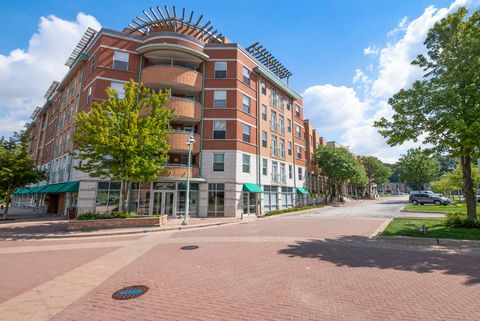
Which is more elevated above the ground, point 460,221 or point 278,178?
point 278,178

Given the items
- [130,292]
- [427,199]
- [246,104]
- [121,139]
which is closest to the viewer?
[130,292]

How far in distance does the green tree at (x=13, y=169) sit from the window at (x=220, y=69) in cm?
2088

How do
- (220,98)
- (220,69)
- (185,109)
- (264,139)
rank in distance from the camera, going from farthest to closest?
1. (264,139)
2. (220,69)
3. (220,98)
4. (185,109)

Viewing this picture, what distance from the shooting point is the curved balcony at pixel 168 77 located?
2394 cm

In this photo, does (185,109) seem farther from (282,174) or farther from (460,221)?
(460,221)

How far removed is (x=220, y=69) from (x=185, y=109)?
6.44 metres

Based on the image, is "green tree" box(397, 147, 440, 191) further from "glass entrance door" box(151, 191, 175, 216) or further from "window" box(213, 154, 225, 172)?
"glass entrance door" box(151, 191, 175, 216)

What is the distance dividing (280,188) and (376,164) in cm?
5415

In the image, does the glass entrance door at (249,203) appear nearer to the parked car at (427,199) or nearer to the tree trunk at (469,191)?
the tree trunk at (469,191)

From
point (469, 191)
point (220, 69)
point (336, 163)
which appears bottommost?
point (469, 191)

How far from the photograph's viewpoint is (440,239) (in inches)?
421

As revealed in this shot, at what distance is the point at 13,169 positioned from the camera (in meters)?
23.0

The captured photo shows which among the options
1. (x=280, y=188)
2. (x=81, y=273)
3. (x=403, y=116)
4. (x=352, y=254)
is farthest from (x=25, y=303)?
(x=280, y=188)

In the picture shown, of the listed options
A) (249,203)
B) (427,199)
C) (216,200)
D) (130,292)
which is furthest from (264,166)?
(427,199)
